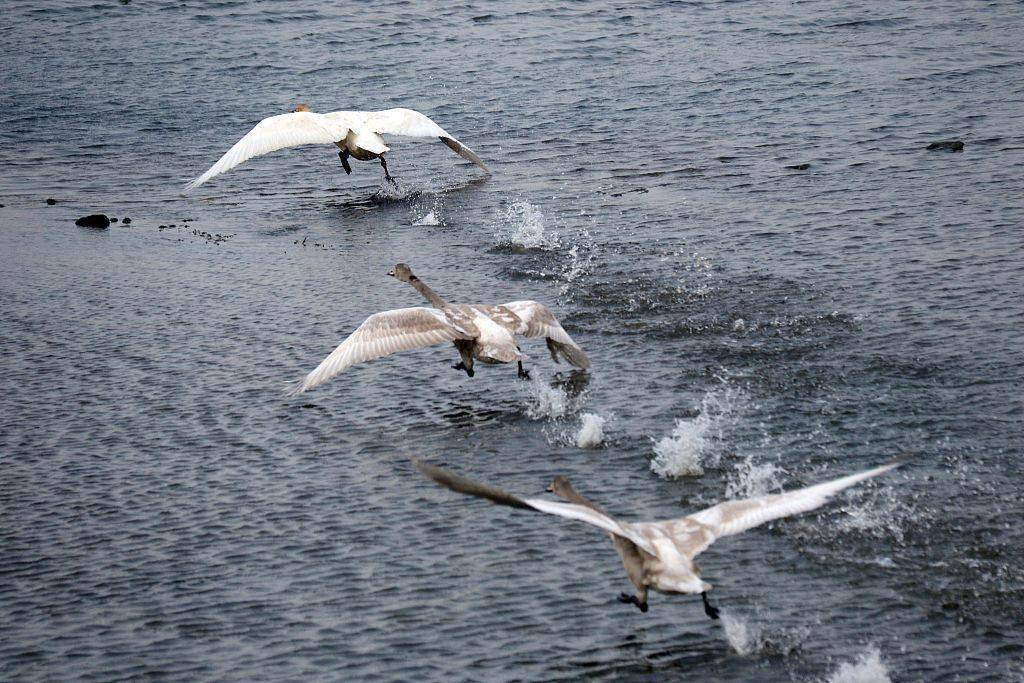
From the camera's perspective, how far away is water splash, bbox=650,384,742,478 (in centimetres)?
991

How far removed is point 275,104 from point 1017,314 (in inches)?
672

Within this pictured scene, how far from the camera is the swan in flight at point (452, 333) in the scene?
11.6 meters

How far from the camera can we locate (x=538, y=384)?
39.0ft

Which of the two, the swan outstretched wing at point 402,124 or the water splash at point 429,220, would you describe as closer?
the water splash at point 429,220

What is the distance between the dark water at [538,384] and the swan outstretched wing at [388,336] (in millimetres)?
417

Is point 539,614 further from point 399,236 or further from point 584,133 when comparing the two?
point 584,133

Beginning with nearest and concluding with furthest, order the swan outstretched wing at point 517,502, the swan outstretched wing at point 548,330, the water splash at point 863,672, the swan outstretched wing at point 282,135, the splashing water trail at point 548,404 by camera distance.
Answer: the swan outstretched wing at point 517,502
the water splash at point 863,672
the splashing water trail at point 548,404
the swan outstretched wing at point 548,330
the swan outstretched wing at point 282,135

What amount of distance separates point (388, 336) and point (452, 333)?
56 cm

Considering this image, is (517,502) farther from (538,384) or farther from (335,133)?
(335,133)

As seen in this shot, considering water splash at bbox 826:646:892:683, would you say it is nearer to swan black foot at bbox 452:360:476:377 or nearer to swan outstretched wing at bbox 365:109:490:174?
swan black foot at bbox 452:360:476:377

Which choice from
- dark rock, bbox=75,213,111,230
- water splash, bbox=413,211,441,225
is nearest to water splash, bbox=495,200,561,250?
water splash, bbox=413,211,441,225

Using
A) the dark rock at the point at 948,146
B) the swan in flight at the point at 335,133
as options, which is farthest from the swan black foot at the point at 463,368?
the dark rock at the point at 948,146

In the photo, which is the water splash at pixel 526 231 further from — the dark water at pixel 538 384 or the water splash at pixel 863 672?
the water splash at pixel 863 672

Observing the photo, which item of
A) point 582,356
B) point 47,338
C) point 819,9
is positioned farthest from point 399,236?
point 819,9
